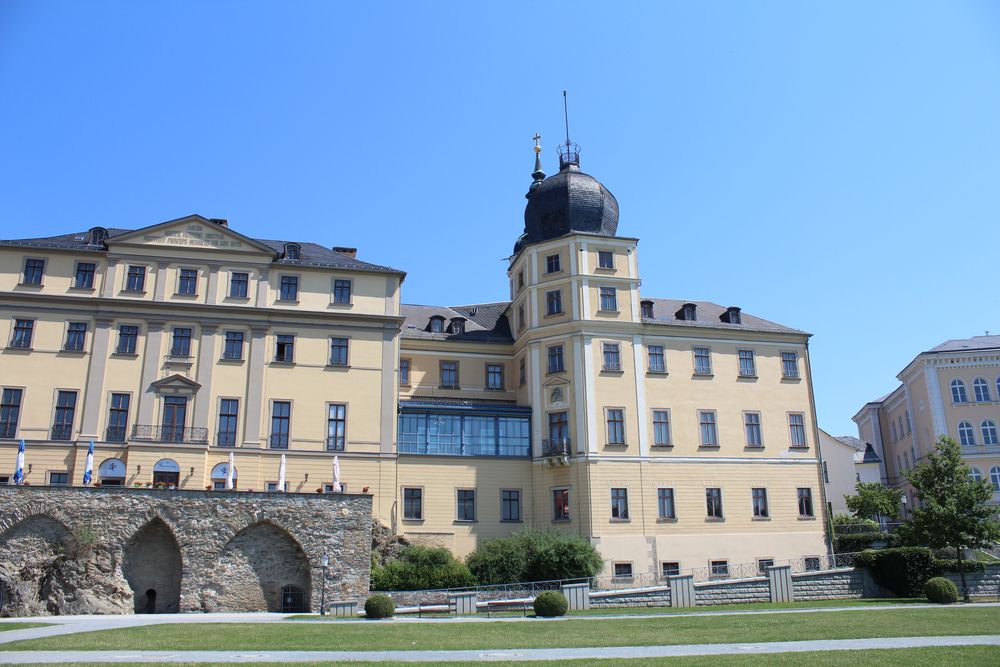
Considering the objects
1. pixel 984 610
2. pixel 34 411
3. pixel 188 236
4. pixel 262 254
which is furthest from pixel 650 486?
pixel 34 411

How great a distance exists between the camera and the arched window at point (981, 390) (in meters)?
53.6

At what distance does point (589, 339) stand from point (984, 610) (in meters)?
21.1

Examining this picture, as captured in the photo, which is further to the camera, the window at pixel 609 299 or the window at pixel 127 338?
the window at pixel 609 299

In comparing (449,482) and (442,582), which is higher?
(449,482)

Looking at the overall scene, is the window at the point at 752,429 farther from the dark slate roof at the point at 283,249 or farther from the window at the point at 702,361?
the dark slate roof at the point at 283,249

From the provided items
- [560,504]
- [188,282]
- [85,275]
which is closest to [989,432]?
[560,504]

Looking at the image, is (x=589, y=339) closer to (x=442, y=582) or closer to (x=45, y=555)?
(x=442, y=582)

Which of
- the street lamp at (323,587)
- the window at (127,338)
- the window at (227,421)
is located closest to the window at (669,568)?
the street lamp at (323,587)

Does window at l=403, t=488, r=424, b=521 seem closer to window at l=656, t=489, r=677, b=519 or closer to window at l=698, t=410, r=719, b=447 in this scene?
window at l=656, t=489, r=677, b=519

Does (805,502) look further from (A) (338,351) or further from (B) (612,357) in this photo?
(A) (338,351)

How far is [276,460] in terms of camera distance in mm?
38875

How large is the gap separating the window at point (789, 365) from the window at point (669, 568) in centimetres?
1242

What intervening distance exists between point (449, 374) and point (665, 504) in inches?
515

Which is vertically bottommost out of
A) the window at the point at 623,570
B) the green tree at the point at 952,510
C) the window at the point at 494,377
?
the window at the point at 623,570
